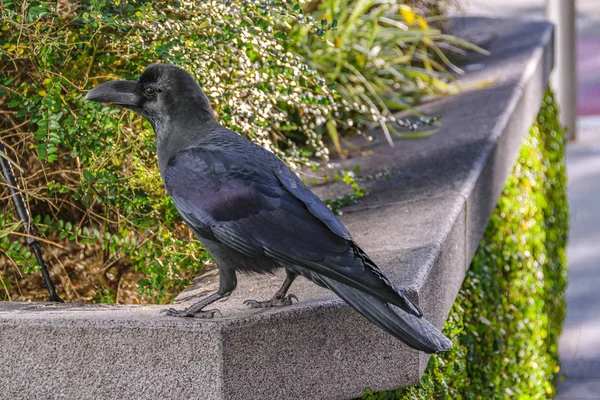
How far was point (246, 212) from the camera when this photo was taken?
2598 mm

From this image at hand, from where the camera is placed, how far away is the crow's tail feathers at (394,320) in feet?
8.09

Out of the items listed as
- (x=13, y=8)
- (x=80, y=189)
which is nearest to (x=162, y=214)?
(x=80, y=189)

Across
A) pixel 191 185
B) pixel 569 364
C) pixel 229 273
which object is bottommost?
pixel 569 364

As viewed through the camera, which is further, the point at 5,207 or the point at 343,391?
the point at 5,207

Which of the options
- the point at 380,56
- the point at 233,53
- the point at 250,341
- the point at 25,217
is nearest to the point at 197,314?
the point at 250,341

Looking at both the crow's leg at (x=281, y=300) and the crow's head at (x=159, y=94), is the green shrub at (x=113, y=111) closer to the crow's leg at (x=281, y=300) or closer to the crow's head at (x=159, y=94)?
the crow's head at (x=159, y=94)

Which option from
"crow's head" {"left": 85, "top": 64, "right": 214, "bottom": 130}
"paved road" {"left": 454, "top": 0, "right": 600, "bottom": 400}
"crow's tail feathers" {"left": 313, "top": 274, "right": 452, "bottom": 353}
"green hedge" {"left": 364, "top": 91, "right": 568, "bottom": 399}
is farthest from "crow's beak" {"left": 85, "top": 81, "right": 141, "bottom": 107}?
"paved road" {"left": 454, "top": 0, "right": 600, "bottom": 400}

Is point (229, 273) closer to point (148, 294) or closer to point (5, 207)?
point (148, 294)

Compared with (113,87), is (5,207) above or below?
below

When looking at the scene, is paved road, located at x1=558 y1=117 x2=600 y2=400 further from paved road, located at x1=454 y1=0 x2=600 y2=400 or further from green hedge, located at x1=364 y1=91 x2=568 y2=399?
green hedge, located at x1=364 y1=91 x2=568 y2=399

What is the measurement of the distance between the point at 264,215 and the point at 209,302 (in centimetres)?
28

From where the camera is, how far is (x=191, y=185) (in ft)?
8.75

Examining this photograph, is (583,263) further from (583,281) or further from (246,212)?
(246,212)

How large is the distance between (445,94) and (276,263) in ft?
11.5
